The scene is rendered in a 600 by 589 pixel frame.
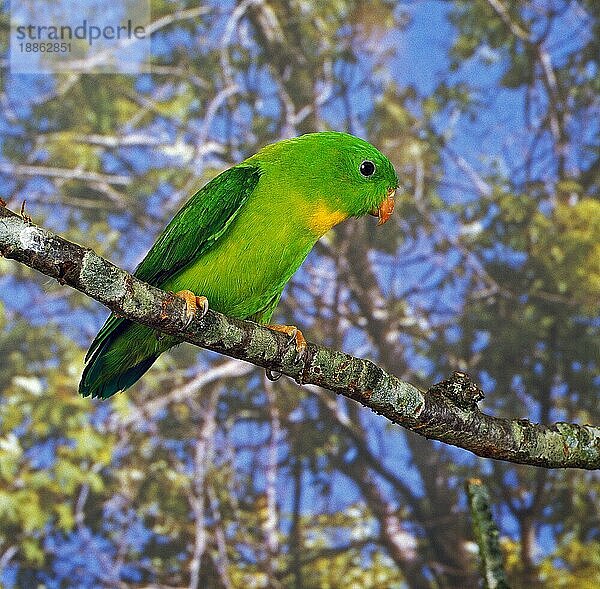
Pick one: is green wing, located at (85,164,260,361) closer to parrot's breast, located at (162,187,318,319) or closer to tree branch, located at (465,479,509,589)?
parrot's breast, located at (162,187,318,319)

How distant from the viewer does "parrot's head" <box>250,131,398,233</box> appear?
5.43 feet

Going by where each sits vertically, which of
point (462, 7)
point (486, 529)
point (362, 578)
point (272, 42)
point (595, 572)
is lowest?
point (486, 529)

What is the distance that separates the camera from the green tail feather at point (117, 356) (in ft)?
5.48

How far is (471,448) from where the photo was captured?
4.47 ft

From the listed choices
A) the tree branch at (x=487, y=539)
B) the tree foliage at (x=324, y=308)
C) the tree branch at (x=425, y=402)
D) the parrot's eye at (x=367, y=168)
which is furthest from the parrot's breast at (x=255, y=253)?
the tree foliage at (x=324, y=308)

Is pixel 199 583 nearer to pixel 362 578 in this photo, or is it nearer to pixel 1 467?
pixel 362 578

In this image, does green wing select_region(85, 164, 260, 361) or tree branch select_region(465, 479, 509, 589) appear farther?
green wing select_region(85, 164, 260, 361)

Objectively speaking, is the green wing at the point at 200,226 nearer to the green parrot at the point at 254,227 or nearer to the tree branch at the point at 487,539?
the green parrot at the point at 254,227

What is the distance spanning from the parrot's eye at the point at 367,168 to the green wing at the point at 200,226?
0.81 ft

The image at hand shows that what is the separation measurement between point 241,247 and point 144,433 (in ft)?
7.62

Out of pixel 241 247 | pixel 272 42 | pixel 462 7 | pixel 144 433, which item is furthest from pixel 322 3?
pixel 241 247

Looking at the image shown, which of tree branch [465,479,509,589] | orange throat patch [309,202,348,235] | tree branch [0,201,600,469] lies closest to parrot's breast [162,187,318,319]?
orange throat patch [309,202,348,235]

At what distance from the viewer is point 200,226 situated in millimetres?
1682

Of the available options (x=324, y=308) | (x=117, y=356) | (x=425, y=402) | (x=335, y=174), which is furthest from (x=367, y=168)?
(x=324, y=308)
